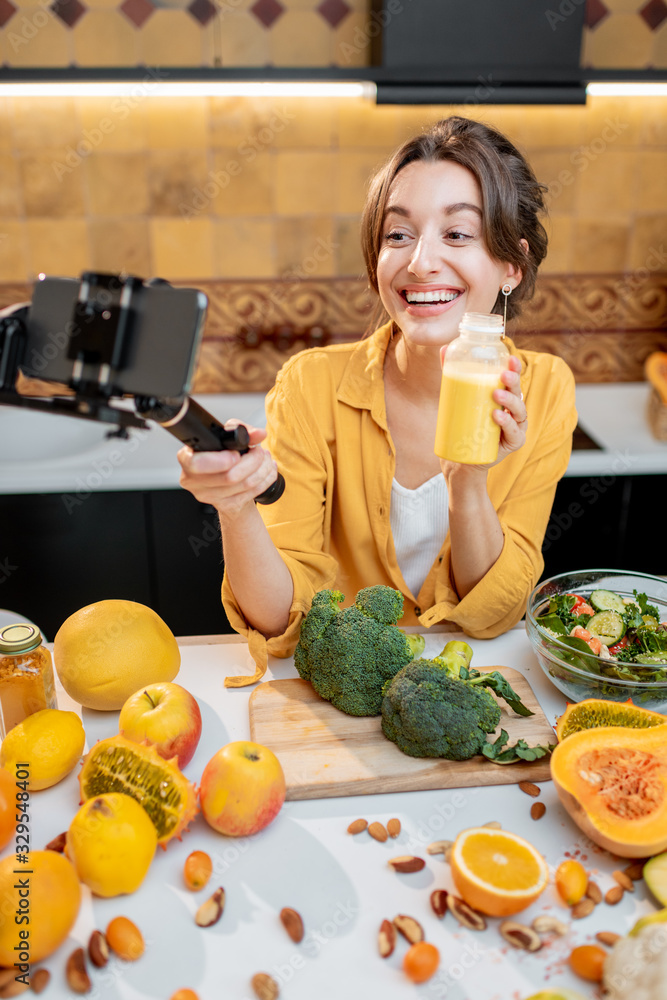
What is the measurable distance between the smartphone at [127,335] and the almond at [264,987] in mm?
518

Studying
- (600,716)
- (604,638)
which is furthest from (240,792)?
(604,638)

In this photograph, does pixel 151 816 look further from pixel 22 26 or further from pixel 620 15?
pixel 620 15

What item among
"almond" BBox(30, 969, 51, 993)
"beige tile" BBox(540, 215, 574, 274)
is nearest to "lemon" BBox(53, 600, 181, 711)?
"almond" BBox(30, 969, 51, 993)

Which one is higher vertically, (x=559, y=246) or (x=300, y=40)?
(x=300, y=40)

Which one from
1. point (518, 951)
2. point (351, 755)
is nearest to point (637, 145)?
point (351, 755)

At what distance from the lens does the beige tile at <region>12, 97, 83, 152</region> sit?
232cm

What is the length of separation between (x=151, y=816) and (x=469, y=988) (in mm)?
351

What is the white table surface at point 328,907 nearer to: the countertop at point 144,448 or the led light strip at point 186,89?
the countertop at point 144,448

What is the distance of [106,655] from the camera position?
104 centimetres

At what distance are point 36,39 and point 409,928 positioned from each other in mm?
2400

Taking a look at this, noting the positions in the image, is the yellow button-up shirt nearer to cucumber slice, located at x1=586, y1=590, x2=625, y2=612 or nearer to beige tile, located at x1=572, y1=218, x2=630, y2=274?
cucumber slice, located at x1=586, y1=590, x2=625, y2=612

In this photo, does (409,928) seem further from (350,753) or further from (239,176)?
(239,176)

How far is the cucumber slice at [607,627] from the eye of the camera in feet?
3.68

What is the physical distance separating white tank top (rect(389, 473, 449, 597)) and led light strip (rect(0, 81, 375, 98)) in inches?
47.1
